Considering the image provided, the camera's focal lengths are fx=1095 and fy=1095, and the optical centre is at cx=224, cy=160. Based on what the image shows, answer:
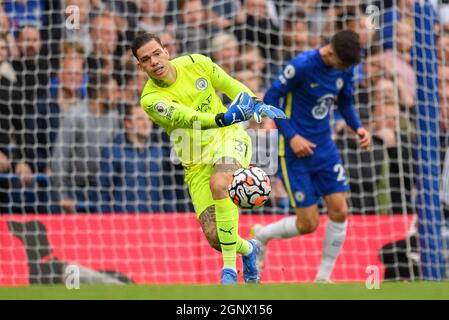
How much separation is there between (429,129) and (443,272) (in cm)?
131

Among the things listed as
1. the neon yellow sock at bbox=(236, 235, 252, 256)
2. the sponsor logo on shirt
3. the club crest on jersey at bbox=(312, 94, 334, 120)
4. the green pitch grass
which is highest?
the club crest on jersey at bbox=(312, 94, 334, 120)

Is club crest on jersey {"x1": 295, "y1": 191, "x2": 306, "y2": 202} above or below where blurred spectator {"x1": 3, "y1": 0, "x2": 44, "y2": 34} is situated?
below

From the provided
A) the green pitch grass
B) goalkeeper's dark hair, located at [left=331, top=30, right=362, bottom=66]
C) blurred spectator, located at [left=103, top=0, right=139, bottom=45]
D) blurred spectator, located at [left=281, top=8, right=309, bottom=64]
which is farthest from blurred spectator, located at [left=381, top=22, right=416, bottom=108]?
the green pitch grass

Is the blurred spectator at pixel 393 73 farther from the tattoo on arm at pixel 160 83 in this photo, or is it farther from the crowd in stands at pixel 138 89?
the tattoo on arm at pixel 160 83

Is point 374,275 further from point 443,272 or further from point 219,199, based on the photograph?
point 219,199

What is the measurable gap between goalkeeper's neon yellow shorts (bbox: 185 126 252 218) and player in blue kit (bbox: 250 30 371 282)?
130cm

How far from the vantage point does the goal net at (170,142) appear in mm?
9836

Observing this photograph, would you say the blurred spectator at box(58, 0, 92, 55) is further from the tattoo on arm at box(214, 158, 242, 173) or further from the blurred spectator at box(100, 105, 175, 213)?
the tattoo on arm at box(214, 158, 242, 173)

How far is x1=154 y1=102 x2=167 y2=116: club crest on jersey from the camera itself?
23.6ft

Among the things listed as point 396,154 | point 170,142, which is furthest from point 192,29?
point 396,154

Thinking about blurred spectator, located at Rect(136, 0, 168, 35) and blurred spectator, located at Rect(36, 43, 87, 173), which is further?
blurred spectator, located at Rect(136, 0, 168, 35)

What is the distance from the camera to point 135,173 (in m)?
10.6
